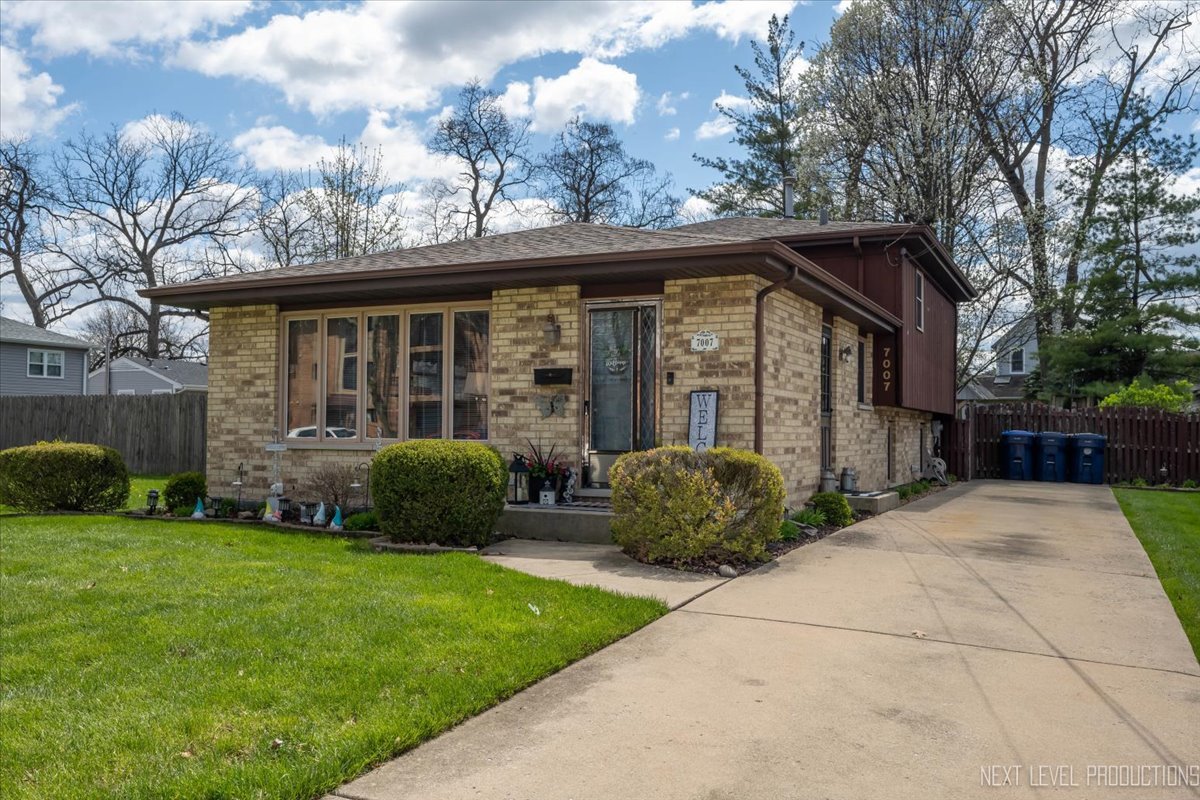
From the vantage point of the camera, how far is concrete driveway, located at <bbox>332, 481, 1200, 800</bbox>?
3.01 metres

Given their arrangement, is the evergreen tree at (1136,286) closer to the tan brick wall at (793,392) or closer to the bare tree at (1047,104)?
the bare tree at (1047,104)

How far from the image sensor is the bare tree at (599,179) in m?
30.2

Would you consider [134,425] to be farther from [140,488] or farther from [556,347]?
[556,347]

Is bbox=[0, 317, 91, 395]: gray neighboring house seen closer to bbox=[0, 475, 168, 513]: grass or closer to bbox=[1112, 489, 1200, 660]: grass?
bbox=[0, 475, 168, 513]: grass

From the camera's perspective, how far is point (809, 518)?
9.15 m

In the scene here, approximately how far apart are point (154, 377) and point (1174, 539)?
35.1m

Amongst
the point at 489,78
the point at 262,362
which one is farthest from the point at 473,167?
the point at 262,362

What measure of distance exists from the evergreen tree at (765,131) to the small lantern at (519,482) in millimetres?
18962

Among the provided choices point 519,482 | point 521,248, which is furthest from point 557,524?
point 521,248

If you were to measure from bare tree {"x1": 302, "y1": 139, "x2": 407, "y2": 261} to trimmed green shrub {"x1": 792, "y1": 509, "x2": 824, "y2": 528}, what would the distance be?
18.1 m

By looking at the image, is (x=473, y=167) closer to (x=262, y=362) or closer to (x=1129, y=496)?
(x=262, y=362)

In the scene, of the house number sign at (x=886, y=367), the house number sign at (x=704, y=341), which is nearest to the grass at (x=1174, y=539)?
the house number sign at (x=886, y=367)

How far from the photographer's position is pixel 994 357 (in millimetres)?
21062

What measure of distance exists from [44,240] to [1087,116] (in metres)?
36.3
